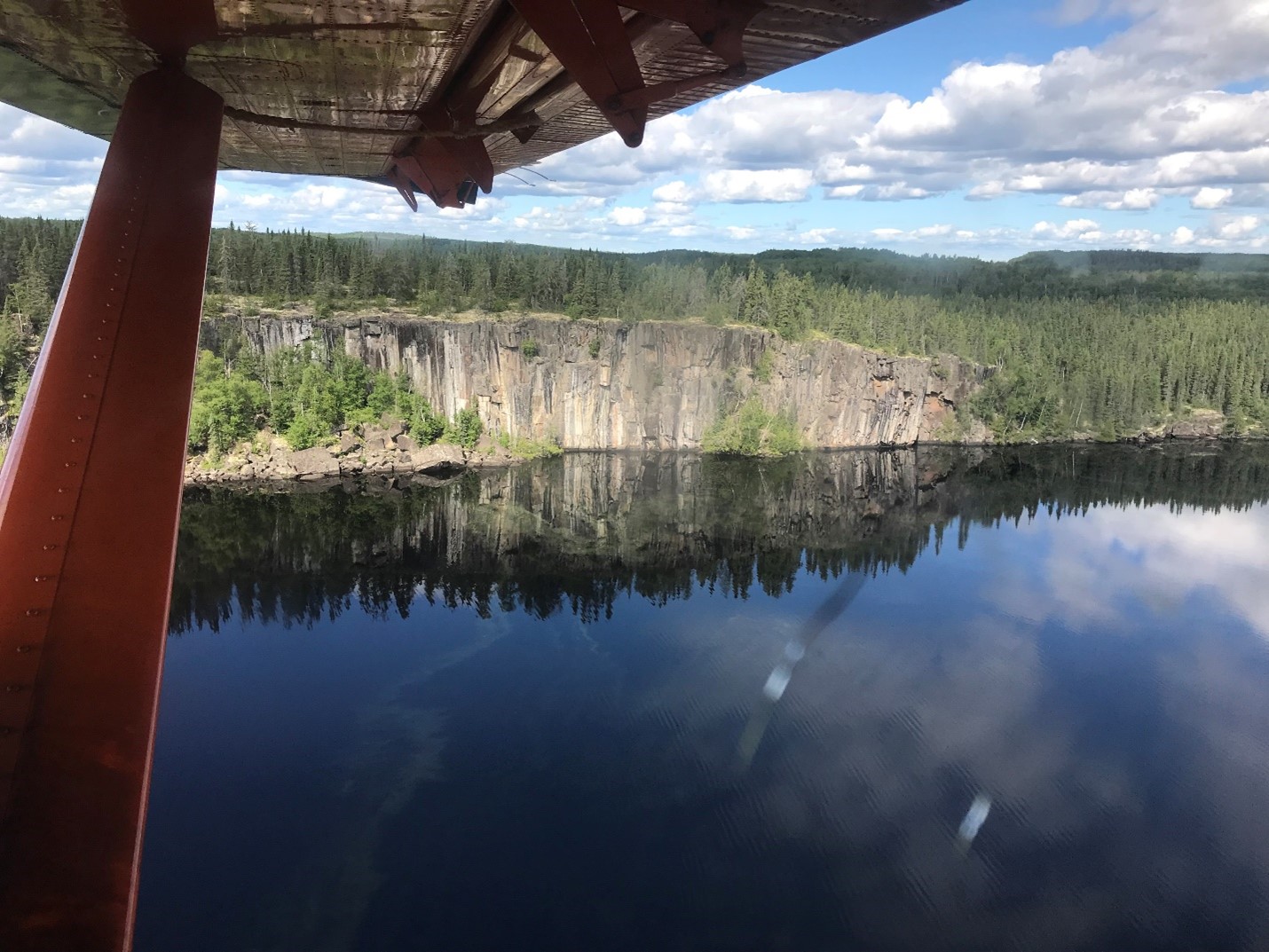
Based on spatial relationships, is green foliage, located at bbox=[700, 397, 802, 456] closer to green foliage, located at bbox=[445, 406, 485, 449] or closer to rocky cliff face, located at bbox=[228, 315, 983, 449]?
rocky cliff face, located at bbox=[228, 315, 983, 449]

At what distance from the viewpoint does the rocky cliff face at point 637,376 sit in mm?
38438

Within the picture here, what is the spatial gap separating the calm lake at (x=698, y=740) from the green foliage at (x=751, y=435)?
14204 millimetres

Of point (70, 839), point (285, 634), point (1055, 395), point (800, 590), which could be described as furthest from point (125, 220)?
point (1055, 395)

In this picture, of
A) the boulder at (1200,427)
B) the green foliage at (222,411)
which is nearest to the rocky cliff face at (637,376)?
the green foliage at (222,411)

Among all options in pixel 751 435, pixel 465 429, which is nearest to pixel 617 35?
pixel 465 429

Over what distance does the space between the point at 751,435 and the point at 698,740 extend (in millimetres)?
28884

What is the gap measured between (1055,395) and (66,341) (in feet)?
183

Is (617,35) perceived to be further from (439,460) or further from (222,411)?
(439,460)

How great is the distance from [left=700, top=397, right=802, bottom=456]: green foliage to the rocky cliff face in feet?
1.72

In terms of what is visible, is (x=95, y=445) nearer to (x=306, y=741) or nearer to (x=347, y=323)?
(x=306, y=741)

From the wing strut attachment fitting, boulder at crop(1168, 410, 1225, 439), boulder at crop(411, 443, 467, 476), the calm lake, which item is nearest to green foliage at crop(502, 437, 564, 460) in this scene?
boulder at crop(411, 443, 467, 476)

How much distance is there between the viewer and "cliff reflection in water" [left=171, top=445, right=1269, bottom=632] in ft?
71.6

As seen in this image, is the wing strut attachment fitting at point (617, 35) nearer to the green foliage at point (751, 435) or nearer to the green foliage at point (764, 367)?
the green foliage at point (751, 435)

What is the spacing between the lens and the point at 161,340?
5.16 feet
